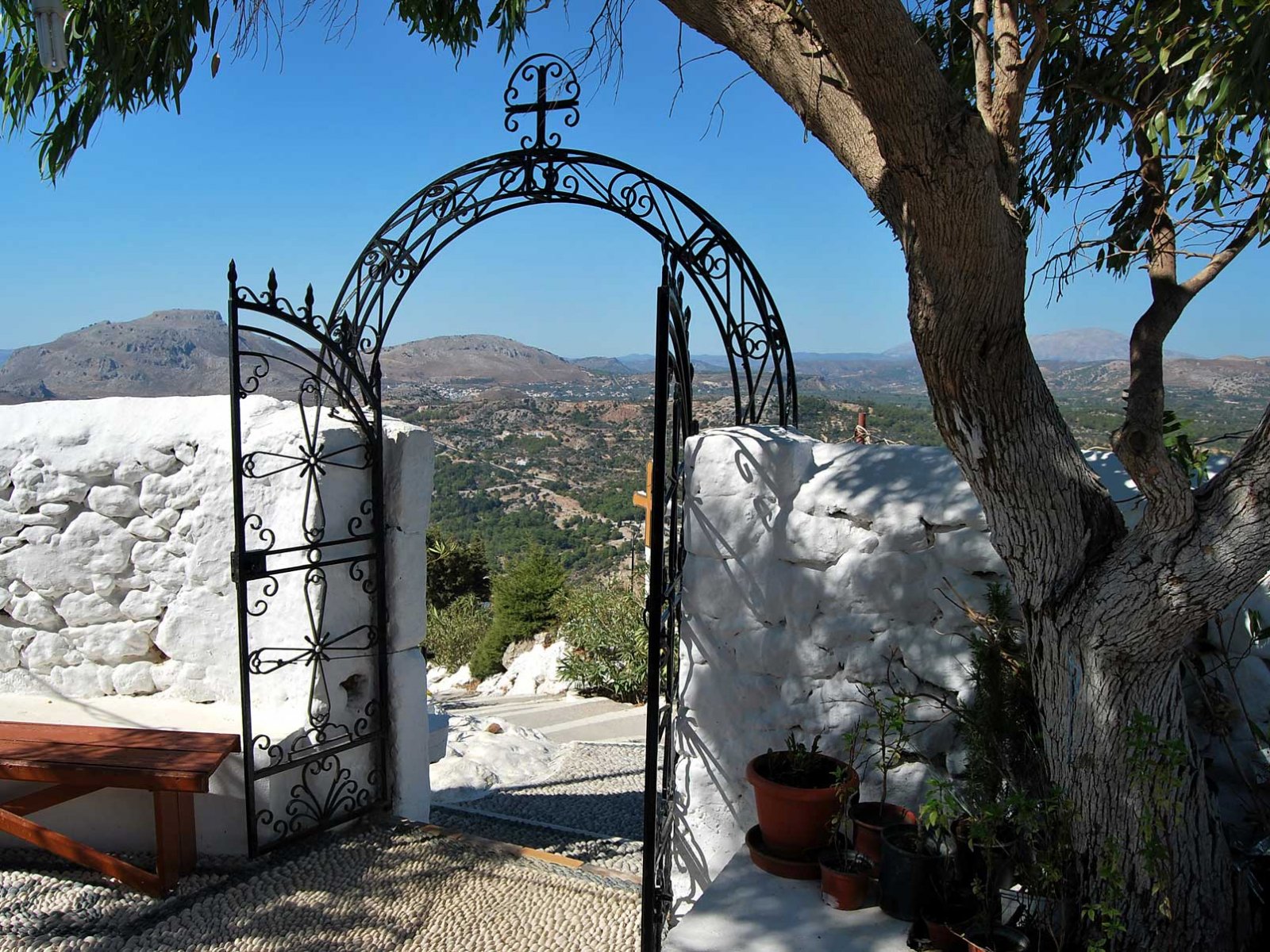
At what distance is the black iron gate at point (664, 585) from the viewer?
2312mm

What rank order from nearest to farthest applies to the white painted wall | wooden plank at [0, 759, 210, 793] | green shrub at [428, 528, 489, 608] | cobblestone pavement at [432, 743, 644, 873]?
wooden plank at [0, 759, 210, 793] → the white painted wall → cobblestone pavement at [432, 743, 644, 873] → green shrub at [428, 528, 489, 608]

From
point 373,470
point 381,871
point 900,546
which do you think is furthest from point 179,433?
point 900,546

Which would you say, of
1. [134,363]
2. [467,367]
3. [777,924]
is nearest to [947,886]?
[777,924]

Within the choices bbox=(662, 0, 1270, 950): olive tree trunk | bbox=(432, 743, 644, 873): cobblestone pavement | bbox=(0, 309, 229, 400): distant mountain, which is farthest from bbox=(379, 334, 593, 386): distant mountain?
bbox=(662, 0, 1270, 950): olive tree trunk

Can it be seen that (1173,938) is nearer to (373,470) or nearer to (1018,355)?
(1018,355)

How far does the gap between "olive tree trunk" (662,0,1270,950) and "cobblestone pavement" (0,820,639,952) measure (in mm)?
1555

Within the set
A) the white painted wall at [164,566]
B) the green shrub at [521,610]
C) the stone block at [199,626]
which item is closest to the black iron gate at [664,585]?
the white painted wall at [164,566]

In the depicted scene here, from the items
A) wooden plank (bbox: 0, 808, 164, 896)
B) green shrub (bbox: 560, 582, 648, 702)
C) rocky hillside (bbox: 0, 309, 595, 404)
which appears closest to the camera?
wooden plank (bbox: 0, 808, 164, 896)

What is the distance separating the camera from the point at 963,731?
7.60 feet

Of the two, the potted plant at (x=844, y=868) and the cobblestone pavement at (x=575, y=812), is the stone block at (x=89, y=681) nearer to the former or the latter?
the cobblestone pavement at (x=575, y=812)

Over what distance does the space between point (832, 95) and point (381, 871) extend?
285cm

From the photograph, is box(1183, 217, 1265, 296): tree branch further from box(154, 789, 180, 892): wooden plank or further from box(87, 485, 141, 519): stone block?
box(87, 485, 141, 519): stone block

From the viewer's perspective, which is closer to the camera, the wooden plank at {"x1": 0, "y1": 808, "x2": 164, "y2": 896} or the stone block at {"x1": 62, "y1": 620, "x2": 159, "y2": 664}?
the wooden plank at {"x1": 0, "y1": 808, "x2": 164, "y2": 896}

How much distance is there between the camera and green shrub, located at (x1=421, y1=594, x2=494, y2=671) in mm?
11086
